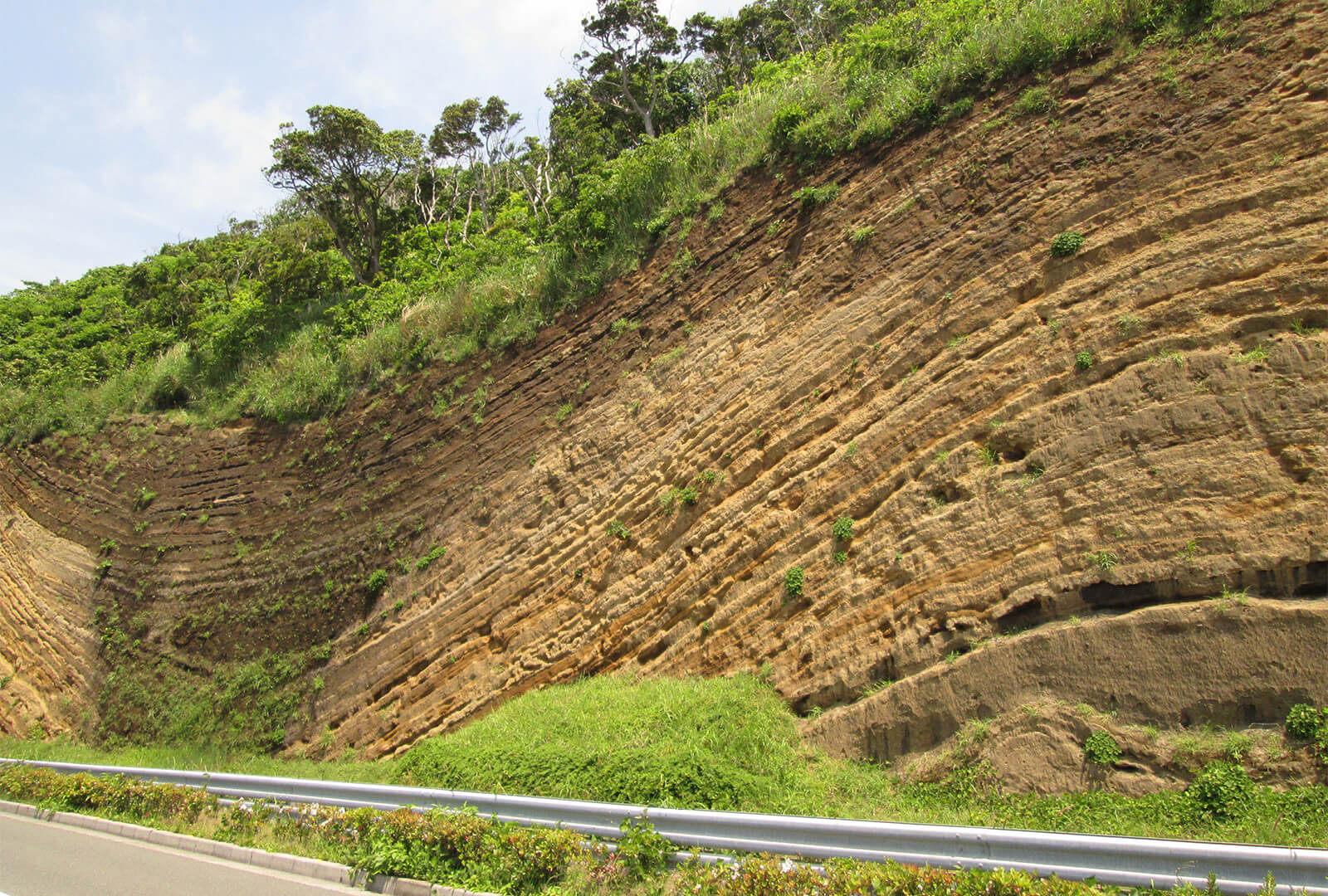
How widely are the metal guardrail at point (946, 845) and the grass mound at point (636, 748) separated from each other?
896 mm

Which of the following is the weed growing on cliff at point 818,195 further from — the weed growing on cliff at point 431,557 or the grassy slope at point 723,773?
the weed growing on cliff at point 431,557

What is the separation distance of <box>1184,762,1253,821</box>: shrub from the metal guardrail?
1514 millimetres

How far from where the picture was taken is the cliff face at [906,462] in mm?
6930

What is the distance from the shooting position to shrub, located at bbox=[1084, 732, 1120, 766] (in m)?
6.45

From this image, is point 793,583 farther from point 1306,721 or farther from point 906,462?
point 1306,721

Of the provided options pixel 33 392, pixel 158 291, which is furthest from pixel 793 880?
pixel 158 291

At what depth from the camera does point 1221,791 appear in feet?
19.4

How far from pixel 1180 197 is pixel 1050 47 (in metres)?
3.16

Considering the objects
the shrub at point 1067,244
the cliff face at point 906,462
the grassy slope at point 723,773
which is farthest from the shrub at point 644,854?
the shrub at point 1067,244

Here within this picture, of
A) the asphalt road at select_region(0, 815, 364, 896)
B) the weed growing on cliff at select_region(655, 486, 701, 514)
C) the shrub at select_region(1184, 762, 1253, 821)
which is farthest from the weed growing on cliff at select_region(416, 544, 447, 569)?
the shrub at select_region(1184, 762, 1253, 821)

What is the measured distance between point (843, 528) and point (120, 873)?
7799 mm

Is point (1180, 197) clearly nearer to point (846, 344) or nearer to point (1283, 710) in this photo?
point (846, 344)

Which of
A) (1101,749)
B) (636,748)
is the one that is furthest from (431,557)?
(1101,749)

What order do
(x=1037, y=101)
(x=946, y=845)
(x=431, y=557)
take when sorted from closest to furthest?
1. (x=946, y=845)
2. (x=1037, y=101)
3. (x=431, y=557)
